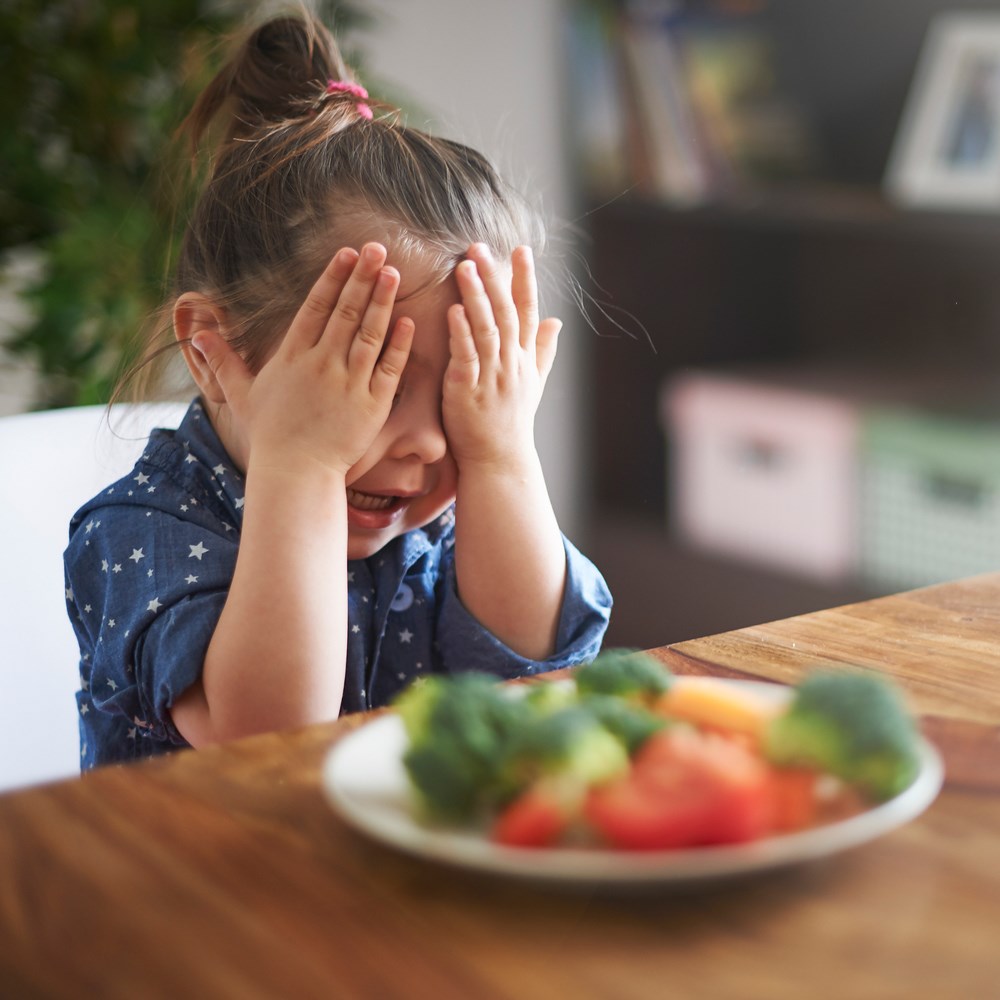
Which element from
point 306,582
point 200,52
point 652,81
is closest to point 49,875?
point 306,582

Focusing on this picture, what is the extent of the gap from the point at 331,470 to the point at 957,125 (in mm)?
1626

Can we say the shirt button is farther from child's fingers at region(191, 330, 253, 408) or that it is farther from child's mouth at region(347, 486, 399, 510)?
child's fingers at region(191, 330, 253, 408)

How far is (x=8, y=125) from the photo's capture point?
1884 millimetres

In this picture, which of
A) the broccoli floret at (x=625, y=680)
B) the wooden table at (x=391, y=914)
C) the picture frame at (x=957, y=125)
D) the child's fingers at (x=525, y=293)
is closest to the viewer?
the wooden table at (x=391, y=914)

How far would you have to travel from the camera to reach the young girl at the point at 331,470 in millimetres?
773

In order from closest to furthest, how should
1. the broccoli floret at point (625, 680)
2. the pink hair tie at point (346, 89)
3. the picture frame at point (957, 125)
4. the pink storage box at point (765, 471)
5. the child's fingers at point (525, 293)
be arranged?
the broccoli floret at point (625, 680) → the child's fingers at point (525, 293) → the pink hair tie at point (346, 89) → the picture frame at point (957, 125) → the pink storage box at point (765, 471)

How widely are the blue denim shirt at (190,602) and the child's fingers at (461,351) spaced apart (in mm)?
163

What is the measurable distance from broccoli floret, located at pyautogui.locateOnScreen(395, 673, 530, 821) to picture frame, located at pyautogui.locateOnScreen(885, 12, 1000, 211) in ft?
5.85

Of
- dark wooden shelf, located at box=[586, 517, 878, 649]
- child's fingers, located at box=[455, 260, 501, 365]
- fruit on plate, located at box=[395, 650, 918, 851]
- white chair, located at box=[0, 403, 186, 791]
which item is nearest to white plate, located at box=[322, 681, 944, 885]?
fruit on plate, located at box=[395, 650, 918, 851]

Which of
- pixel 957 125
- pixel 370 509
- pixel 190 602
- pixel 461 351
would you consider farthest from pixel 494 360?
pixel 957 125

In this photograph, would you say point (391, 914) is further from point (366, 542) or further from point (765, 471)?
point (765, 471)

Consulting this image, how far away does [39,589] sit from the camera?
94 cm

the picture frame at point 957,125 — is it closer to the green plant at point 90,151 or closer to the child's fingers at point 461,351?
the green plant at point 90,151

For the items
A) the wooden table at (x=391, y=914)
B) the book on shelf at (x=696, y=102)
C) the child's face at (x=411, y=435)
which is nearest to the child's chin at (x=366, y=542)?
the child's face at (x=411, y=435)
